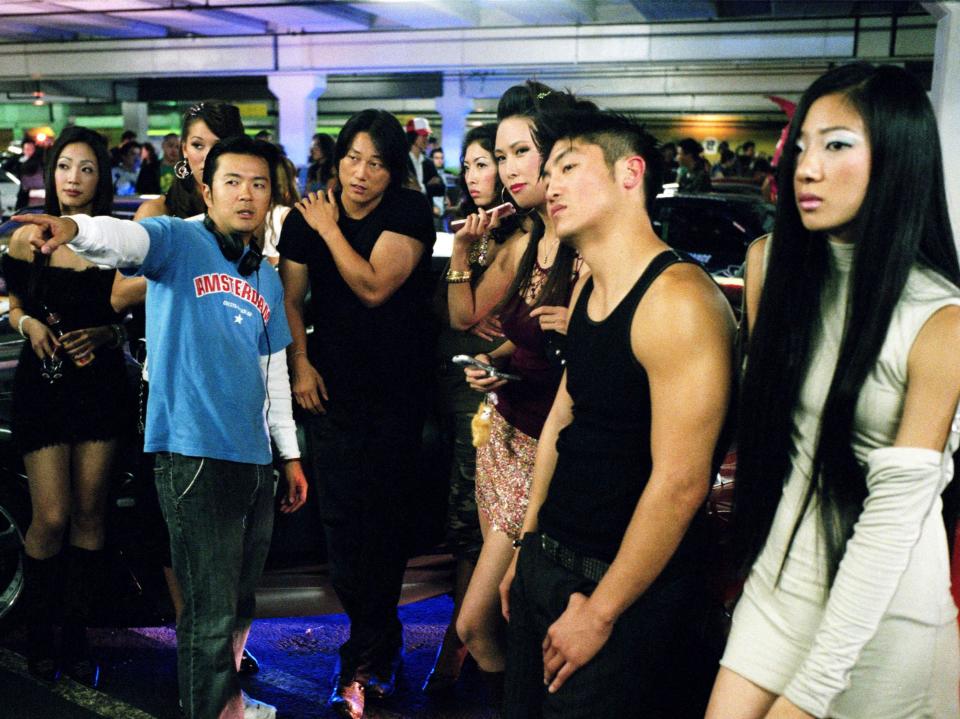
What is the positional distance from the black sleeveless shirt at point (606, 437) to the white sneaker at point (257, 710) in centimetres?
167

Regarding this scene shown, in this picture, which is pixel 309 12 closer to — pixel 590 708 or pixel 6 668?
pixel 6 668

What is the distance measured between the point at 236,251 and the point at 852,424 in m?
1.88

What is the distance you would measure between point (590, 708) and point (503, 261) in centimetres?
166

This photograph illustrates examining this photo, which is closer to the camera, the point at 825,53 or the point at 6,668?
the point at 6,668

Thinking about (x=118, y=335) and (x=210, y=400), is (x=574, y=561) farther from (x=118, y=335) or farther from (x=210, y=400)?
(x=118, y=335)

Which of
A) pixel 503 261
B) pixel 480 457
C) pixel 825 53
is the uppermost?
pixel 825 53

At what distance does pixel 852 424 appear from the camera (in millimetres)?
1629

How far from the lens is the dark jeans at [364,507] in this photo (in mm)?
3385

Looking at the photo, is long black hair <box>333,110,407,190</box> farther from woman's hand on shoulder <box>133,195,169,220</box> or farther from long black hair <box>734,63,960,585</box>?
long black hair <box>734,63,960,585</box>

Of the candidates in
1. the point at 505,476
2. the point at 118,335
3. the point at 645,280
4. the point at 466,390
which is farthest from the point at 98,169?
the point at 645,280

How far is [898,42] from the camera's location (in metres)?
14.3

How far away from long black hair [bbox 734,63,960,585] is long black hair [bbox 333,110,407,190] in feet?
5.90

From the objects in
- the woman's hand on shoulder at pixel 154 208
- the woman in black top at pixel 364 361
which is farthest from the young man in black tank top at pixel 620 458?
the woman's hand on shoulder at pixel 154 208

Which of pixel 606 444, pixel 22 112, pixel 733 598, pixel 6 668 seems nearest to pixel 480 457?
pixel 733 598
